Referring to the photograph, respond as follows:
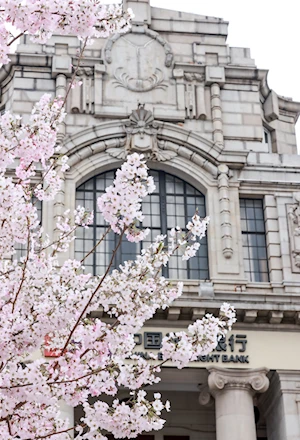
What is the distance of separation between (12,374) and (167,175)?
18386 mm

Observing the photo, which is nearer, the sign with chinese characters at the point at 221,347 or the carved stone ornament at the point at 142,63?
the sign with chinese characters at the point at 221,347

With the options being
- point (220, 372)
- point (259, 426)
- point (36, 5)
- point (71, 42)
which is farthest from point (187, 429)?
point (36, 5)

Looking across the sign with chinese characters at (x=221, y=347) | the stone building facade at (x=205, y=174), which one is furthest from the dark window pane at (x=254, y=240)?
the sign with chinese characters at (x=221, y=347)

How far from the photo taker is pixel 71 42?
3338cm

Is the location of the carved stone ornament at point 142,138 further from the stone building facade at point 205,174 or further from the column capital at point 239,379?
the column capital at point 239,379

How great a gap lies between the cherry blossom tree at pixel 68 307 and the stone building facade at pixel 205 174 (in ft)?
40.3

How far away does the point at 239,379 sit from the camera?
27828 millimetres

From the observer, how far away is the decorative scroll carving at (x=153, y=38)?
108 feet

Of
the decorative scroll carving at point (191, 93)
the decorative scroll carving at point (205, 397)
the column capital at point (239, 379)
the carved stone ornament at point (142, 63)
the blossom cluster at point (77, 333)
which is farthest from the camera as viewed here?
the carved stone ornament at point (142, 63)

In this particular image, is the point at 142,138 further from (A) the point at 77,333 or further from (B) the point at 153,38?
(A) the point at 77,333

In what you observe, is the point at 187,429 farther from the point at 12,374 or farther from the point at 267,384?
the point at 12,374

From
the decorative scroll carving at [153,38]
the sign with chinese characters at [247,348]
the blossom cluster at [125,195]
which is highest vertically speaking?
the decorative scroll carving at [153,38]

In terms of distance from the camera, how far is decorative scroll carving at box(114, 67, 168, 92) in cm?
3259

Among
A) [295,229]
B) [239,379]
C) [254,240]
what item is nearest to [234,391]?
[239,379]
